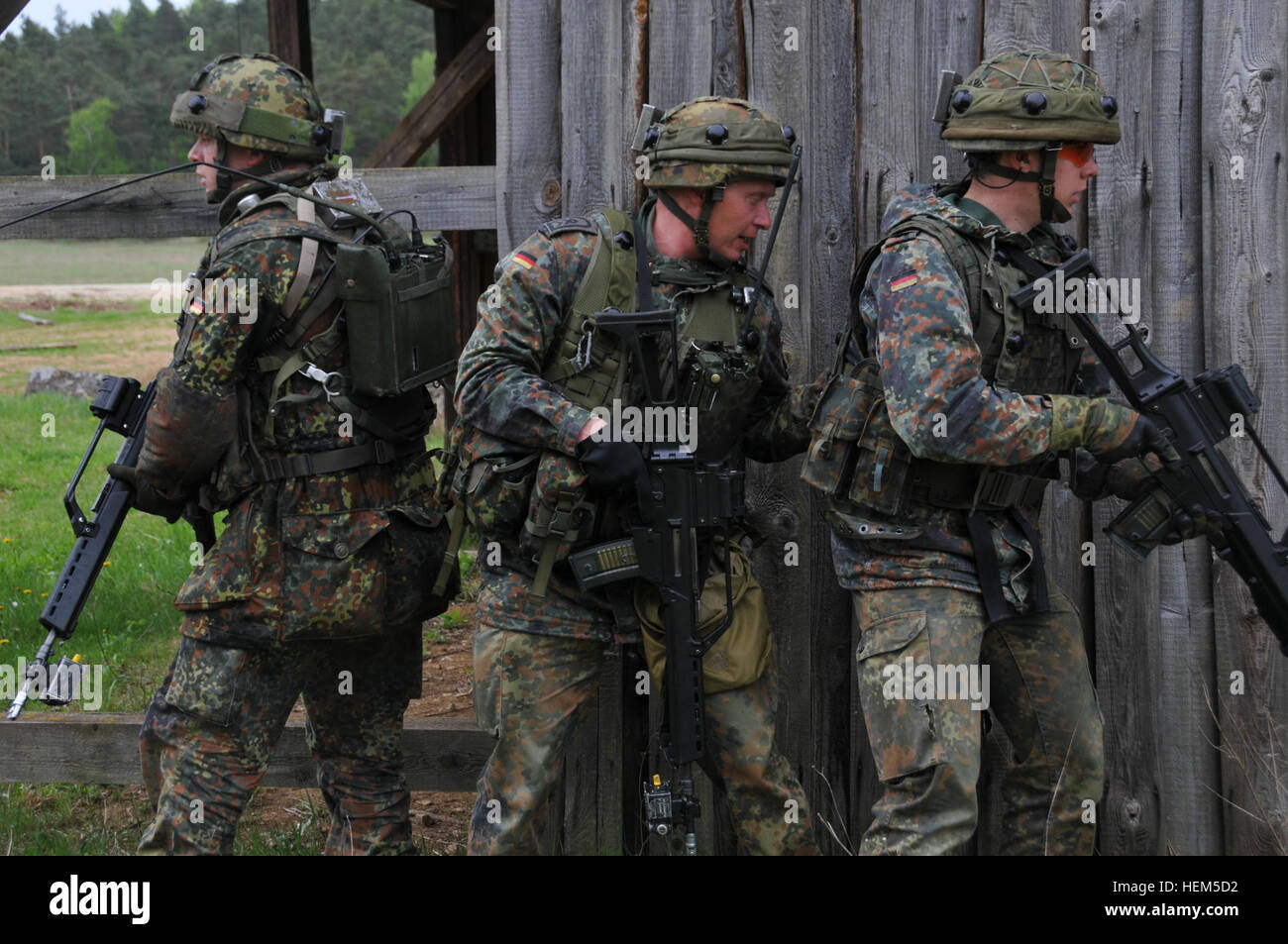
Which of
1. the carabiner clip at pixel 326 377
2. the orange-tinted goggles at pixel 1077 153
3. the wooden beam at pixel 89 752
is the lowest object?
the wooden beam at pixel 89 752

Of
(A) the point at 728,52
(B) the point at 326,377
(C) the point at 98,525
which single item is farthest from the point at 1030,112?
(C) the point at 98,525

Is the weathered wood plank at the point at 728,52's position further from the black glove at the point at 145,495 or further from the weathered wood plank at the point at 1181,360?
the black glove at the point at 145,495

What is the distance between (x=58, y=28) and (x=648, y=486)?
152ft

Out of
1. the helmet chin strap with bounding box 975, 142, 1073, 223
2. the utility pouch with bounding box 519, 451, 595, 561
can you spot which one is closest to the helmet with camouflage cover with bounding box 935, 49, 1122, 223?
the helmet chin strap with bounding box 975, 142, 1073, 223

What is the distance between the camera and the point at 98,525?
3857 millimetres

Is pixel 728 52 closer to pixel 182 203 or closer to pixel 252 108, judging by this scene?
pixel 252 108

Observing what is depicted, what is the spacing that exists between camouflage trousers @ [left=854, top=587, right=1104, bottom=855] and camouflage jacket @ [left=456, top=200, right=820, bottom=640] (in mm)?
725

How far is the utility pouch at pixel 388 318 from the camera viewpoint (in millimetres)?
3684

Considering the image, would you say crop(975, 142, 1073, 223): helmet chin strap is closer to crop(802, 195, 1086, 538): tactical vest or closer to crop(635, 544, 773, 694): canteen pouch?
crop(802, 195, 1086, 538): tactical vest

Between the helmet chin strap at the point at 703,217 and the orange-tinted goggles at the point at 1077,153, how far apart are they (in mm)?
867

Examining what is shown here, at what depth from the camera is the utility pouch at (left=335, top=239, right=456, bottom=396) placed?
368cm

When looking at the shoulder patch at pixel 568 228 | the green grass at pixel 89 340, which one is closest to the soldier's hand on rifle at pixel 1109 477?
the shoulder patch at pixel 568 228

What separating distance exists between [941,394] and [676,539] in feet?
2.64

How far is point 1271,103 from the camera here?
383 cm
